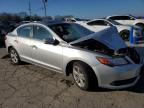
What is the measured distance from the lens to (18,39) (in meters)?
6.84

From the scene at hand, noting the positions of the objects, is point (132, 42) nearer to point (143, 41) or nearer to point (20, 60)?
point (143, 41)

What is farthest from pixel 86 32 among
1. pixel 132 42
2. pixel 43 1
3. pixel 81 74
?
pixel 43 1

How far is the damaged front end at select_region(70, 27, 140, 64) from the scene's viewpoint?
4703mm

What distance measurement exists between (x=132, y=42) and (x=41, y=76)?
7275 mm

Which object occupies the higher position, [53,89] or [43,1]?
[43,1]

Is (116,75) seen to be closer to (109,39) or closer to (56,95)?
(109,39)

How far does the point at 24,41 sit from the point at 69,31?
147 centimetres

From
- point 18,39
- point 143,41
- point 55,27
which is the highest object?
point 55,27

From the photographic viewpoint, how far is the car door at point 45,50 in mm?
5293

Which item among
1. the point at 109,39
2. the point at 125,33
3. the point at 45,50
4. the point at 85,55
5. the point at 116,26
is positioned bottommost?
the point at 125,33

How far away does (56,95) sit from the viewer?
4.71 metres

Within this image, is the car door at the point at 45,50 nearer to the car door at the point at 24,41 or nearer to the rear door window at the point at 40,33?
the rear door window at the point at 40,33

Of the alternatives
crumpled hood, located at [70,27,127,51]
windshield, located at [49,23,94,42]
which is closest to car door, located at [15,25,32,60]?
windshield, located at [49,23,94,42]

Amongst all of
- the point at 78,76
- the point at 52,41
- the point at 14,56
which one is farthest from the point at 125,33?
the point at 78,76
